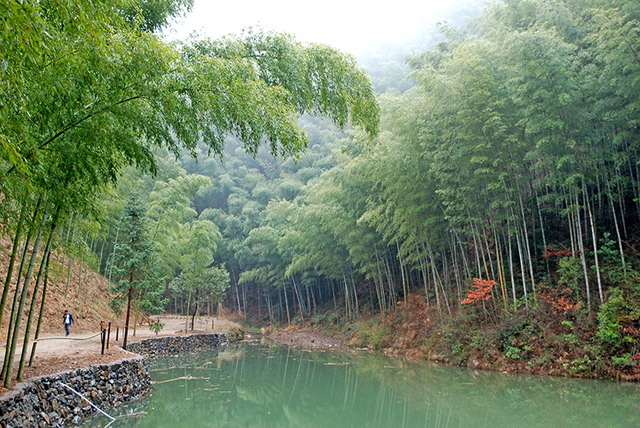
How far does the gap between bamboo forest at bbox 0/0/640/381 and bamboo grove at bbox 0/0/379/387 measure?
0.06 feet

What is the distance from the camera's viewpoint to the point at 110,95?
2980 mm

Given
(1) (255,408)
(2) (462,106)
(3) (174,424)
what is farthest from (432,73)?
(3) (174,424)

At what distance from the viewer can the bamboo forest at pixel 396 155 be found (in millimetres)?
2938

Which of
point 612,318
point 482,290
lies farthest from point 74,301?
point 612,318

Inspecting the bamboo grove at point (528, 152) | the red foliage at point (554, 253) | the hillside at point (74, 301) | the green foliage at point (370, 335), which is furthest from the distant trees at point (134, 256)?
the red foliage at point (554, 253)

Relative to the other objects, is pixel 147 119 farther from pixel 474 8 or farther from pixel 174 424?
pixel 474 8

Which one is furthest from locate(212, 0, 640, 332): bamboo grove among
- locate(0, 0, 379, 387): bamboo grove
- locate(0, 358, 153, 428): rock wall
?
locate(0, 358, 153, 428): rock wall

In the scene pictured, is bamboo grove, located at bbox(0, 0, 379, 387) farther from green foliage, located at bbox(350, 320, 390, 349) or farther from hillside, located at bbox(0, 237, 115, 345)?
green foliage, located at bbox(350, 320, 390, 349)

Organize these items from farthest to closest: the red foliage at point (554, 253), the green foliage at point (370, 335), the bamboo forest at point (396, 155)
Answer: the green foliage at point (370, 335) < the red foliage at point (554, 253) < the bamboo forest at point (396, 155)

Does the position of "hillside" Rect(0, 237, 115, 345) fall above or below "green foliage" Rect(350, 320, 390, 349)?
above

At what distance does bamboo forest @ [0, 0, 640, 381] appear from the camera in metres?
2.94

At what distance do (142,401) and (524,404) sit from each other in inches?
236

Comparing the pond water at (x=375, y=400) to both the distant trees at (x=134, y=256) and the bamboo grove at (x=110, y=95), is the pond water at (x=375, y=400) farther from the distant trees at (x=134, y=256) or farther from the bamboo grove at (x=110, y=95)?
the bamboo grove at (x=110, y=95)

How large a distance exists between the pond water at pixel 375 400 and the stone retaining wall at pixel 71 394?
10.5 inches
